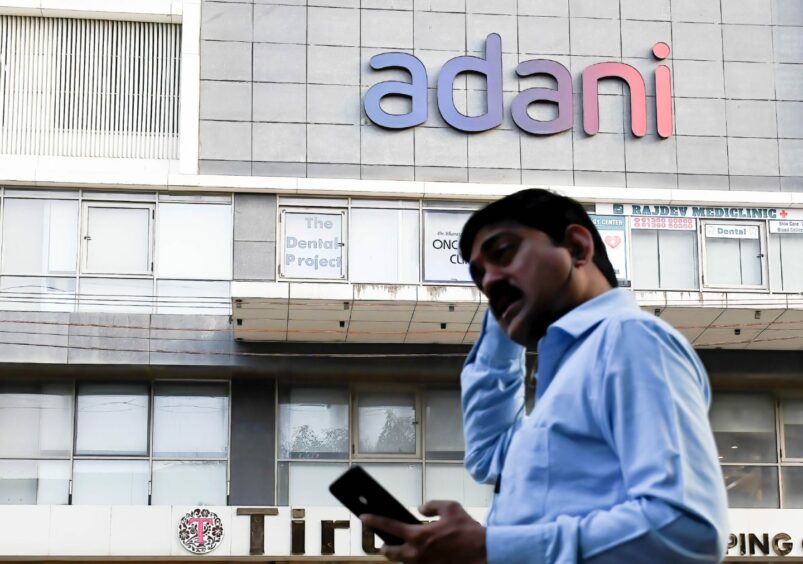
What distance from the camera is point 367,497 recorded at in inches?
93.0

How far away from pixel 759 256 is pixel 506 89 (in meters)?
4.92

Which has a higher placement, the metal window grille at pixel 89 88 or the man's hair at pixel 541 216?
the metal window grille at pixel 89 88

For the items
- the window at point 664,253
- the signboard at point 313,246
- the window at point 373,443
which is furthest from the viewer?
the window at point 373,443

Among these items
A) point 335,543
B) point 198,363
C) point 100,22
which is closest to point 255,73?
point 100,22

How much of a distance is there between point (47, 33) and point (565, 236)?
2327 cm

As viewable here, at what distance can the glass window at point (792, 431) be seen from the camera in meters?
25.7

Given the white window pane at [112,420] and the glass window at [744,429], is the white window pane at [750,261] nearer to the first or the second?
the glass window at [744,429]

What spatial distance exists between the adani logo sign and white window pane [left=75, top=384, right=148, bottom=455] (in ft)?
19.7

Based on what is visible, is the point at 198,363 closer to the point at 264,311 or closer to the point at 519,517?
the point at 264,311

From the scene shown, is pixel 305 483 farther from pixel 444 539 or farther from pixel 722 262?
pixel 444 539

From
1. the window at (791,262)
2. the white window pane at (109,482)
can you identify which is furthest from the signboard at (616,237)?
the white window pane at (109,482)

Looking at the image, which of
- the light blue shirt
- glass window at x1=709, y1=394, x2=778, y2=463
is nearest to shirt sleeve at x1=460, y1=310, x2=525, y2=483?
the light blue shirt

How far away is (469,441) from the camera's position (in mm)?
2939

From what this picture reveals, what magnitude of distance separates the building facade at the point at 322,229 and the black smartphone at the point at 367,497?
65.9 feet
